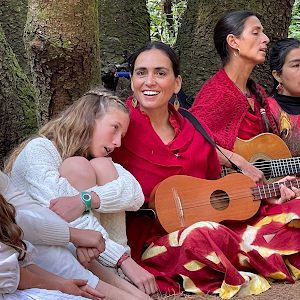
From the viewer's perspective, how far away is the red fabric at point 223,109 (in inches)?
165

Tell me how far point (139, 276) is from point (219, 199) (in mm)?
806

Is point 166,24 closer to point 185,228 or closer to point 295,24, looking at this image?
point 295,24

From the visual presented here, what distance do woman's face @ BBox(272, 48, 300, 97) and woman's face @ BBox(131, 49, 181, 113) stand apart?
1375mm

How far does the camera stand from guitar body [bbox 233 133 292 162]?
4.26 m

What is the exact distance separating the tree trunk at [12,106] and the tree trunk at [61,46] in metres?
0.23

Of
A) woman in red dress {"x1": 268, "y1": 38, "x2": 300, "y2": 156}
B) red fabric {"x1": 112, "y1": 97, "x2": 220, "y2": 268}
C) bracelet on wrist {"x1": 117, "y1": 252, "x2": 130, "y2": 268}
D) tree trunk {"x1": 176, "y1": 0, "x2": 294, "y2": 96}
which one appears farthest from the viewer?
tree trunk {"x1": 176, "y1": 0, "x2": 294, "y2": 96}

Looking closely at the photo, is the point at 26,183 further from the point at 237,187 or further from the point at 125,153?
the point at 237,187

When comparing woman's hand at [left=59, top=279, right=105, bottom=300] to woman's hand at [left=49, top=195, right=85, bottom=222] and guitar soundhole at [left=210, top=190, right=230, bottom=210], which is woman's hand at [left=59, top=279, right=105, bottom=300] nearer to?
woman's hand at [left=49, top=195, right=85, bottom=222]

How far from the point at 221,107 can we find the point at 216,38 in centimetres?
58

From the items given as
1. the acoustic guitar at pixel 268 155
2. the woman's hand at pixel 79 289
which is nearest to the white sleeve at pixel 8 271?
the woman's hand at pixel 79 289

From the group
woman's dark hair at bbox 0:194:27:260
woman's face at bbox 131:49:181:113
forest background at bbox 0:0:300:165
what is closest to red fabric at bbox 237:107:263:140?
woman's face at bbox 131:49:181:113

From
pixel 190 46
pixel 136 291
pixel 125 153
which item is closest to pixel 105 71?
pixel 190 46

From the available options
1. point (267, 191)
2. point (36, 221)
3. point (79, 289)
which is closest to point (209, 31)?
point (267, 191)

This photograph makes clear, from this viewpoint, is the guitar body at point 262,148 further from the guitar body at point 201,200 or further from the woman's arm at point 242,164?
the guitar body at point 201,200
